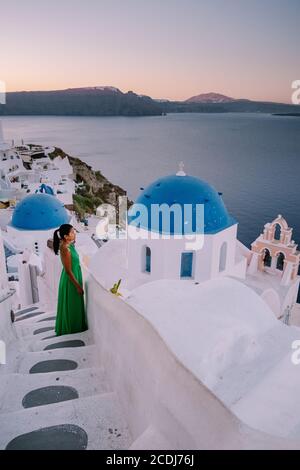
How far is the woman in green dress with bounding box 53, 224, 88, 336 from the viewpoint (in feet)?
15.0

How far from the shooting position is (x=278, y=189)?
48719 mm

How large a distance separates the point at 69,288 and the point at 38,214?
374 inches

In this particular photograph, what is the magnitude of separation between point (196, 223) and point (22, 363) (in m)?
5.71

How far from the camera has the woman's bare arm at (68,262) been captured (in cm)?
455

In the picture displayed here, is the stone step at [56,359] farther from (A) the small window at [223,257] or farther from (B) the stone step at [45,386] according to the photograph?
(A) the small window at [223,257]

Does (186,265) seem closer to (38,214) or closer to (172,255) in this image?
(172,255)

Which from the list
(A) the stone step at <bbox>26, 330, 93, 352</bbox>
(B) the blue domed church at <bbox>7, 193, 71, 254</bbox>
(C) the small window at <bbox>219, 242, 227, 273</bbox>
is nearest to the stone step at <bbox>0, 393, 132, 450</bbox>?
(A) the stone step at <bbox>26, 330, 93, 352</bbox>

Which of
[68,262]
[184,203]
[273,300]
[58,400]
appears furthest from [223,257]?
[58,400]

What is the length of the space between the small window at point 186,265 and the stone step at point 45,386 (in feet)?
19.7

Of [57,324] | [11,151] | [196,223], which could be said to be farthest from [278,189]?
[57,324]

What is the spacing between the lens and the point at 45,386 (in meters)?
3.68

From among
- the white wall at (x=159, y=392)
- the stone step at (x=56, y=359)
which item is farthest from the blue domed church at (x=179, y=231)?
the white wall at (x=159, y=392)

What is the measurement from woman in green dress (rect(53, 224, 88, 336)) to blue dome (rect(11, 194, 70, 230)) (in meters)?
9.13

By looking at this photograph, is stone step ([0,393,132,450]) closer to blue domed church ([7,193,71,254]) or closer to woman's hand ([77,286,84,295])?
woman's hand ([77,286,84,295])
